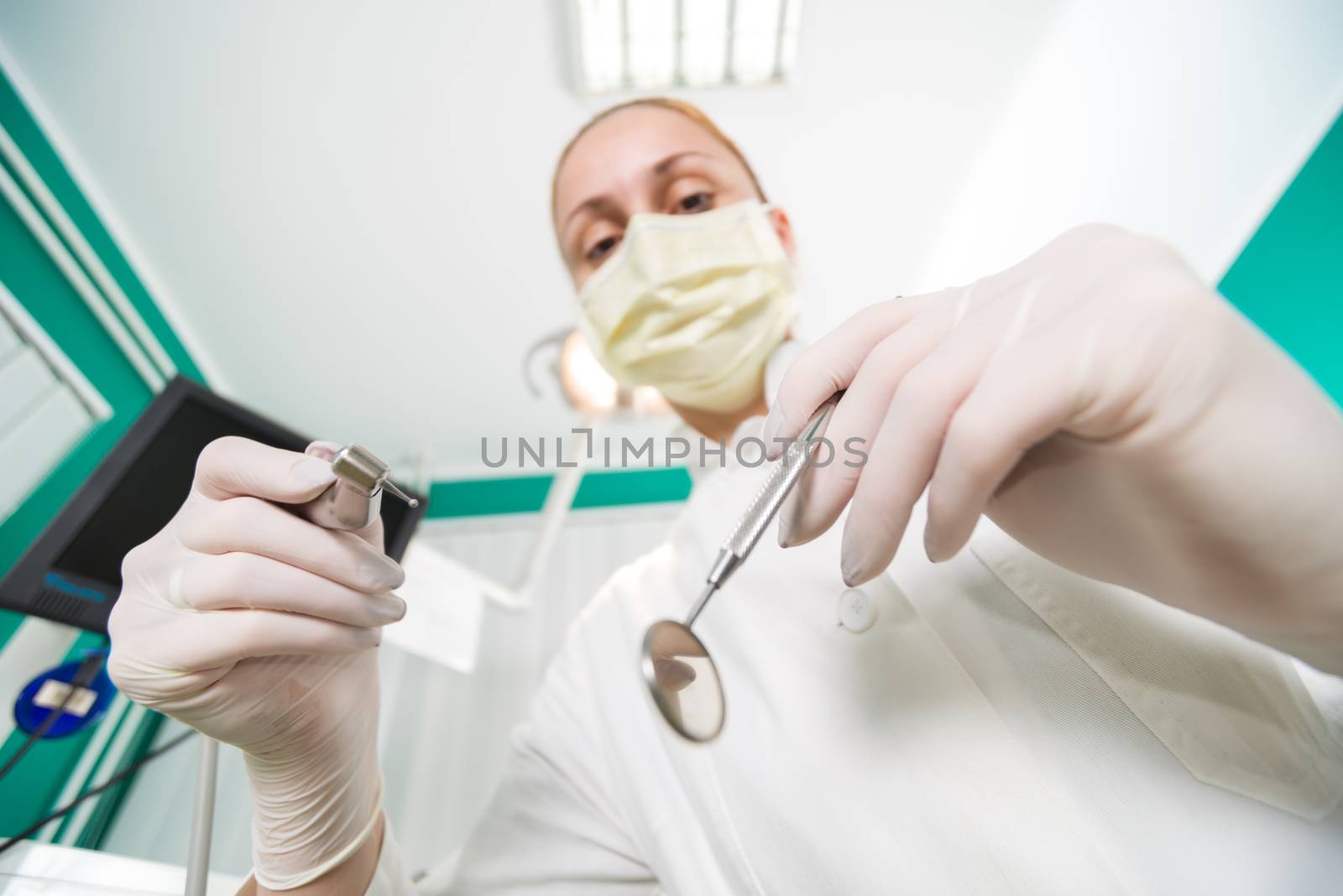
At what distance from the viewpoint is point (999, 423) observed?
28 centimetres

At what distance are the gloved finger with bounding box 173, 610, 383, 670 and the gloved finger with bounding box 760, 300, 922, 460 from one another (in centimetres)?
43

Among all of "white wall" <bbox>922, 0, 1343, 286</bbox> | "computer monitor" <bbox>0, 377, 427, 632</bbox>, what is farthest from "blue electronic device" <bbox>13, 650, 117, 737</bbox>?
"white wall" <bbox>922, 0, 1343, 286</bbox>

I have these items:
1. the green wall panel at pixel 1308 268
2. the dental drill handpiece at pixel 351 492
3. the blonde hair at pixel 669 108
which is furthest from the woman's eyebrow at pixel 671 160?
the green wall panel at pixel 1308 268

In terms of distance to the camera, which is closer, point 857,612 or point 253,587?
point 253,587

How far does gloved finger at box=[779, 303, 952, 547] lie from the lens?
14.2 inches

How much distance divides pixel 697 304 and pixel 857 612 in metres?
0.44

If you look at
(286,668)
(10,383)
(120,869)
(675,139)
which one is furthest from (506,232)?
(120,869)

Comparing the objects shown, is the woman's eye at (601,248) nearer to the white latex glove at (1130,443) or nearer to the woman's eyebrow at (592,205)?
the woman's eyebrow at (592,205)

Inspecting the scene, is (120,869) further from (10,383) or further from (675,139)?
(675,139)

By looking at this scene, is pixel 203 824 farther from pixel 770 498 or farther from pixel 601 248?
pixel 601 248

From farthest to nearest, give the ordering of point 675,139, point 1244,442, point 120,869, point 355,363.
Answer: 1. point 355,363
2. point 675,139
3. point 120,869
4. point 1244,442

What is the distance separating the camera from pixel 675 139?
2.83ft

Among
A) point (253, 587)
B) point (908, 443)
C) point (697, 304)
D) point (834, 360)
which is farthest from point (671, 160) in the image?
point (253, 587)

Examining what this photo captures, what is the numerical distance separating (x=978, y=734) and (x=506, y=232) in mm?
1295
